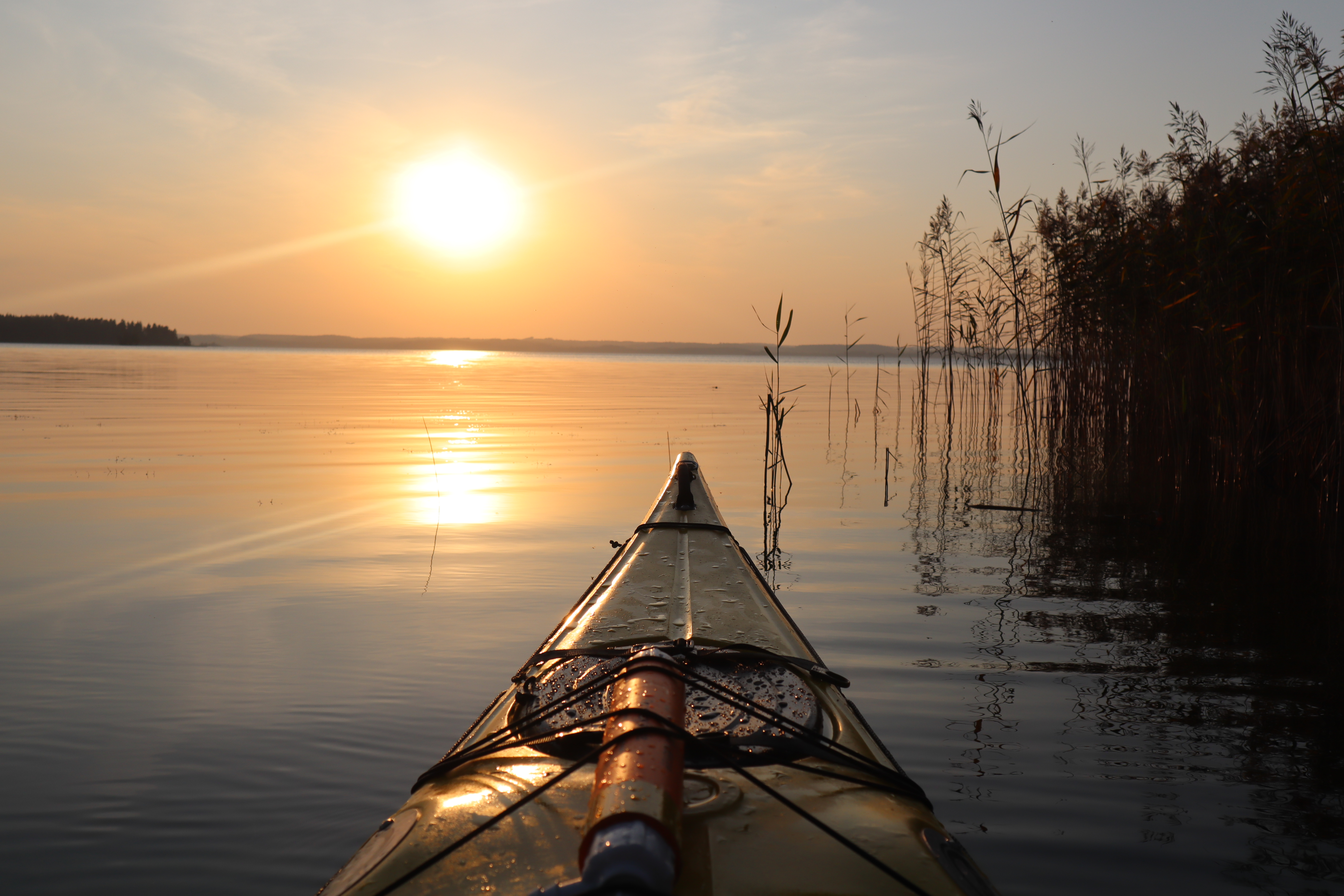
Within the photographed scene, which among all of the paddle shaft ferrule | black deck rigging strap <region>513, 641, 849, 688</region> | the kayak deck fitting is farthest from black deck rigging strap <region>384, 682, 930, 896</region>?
the paddle shaft ferrule

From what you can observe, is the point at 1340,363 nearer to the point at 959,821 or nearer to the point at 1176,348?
the point at 1176,348

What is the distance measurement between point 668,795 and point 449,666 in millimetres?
2658

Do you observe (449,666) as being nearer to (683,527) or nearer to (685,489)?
(683,527)

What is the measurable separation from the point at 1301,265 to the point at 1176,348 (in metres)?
1.70

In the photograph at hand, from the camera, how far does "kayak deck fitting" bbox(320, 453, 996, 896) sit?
1.39 metres

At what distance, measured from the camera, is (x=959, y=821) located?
2.51 metres

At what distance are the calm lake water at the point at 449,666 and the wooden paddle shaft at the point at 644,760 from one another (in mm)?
1125

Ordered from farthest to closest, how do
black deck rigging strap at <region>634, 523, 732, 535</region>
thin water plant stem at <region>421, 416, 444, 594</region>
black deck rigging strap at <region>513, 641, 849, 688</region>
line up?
1. thin water plant stem at <region>421, 416, 444, 594</region>
2. black deck rigging strap at <region>634, 523, 732, 535</region>
3. black deck rigging strap at <region>513, 641, 849, 688</region>

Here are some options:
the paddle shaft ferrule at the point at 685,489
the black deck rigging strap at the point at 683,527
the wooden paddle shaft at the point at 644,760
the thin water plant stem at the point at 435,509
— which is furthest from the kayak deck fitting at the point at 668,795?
the thin water plant stem at the point at 435,509

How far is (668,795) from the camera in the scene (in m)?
1.40

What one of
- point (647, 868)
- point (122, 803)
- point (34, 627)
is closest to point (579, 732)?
point (647, 868)

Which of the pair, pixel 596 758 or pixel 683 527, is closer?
pixel 596 758

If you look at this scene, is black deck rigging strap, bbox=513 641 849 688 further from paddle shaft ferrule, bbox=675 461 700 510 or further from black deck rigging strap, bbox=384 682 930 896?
paddle shaft ferrule, bbox=675 461 700 510

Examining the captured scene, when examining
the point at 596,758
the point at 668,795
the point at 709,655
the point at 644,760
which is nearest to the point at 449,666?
the point at 709,655
